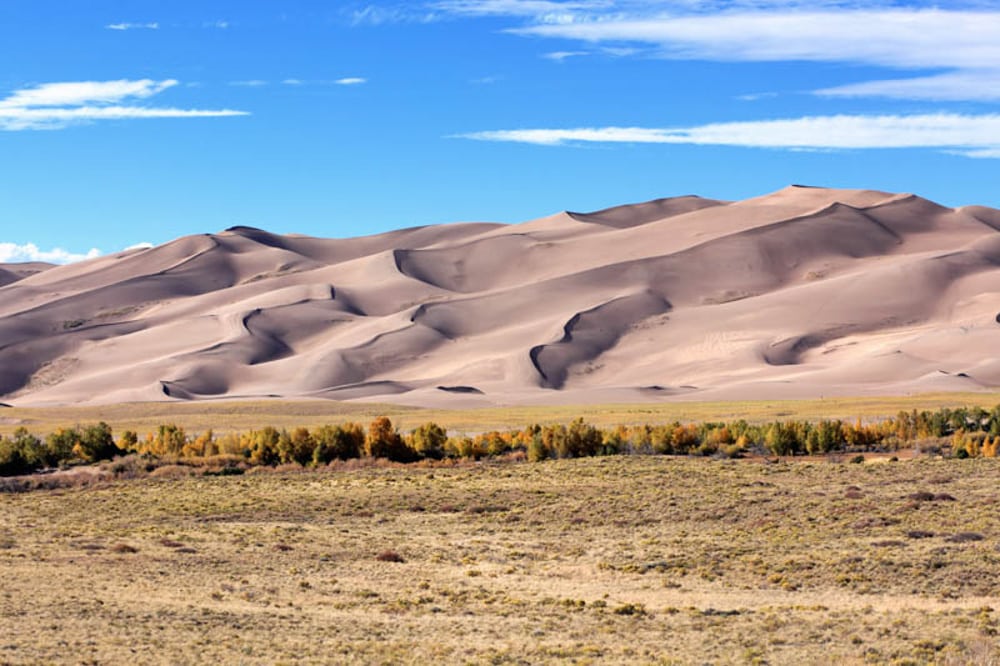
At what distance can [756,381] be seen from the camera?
4291 inches

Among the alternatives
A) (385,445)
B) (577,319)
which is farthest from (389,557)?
(577,319)

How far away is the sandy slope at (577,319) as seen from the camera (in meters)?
120

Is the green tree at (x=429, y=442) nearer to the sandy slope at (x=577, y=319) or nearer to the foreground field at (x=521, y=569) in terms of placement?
the foreground field at (x=521, y=569)

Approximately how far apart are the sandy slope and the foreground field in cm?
6947

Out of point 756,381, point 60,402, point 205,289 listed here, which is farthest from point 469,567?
point 205,289

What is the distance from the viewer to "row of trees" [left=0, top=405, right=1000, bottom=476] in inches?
1859

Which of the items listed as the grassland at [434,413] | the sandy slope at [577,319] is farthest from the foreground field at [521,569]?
the sandy slope at [577,319]

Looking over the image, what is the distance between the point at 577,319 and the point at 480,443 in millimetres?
97117

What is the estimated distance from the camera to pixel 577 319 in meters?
146

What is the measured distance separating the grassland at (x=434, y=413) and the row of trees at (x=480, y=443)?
55.1ft

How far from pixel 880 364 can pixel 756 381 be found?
38.6 feet

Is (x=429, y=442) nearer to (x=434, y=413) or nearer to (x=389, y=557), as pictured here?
(x=389, y=557)

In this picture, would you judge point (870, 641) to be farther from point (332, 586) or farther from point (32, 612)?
point (32, 612)

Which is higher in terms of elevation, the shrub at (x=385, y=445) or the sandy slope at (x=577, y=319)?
the sandy slope at (x=577, y=319)
